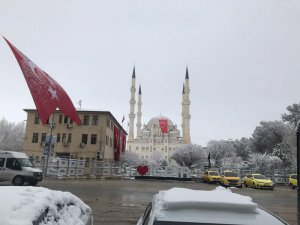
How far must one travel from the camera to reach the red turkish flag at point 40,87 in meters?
18.5

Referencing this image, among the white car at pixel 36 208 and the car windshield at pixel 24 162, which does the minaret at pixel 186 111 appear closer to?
the car windshield at pixel 24 162

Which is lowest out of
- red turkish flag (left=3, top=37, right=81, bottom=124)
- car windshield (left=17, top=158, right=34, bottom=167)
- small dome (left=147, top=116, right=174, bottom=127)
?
car windshield (left=17, top=158, right=34, bottom=167)

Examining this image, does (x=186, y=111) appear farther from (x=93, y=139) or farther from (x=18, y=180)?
(x=18, y=180)

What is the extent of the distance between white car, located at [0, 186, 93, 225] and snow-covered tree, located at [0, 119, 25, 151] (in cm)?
7264

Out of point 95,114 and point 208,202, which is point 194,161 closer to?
point 95,114

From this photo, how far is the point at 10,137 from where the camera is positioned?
73.2 m

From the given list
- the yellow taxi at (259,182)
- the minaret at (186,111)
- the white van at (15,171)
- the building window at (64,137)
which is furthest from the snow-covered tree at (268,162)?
the minaret at (186,111)

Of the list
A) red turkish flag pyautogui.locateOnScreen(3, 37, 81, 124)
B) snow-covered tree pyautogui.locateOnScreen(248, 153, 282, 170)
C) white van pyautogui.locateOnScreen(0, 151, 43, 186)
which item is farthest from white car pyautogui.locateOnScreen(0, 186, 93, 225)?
snow-covered tree pyautogui.locateOnScreen(248, 153, 282, 170)

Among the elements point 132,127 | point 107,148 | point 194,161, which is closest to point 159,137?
point 132,127

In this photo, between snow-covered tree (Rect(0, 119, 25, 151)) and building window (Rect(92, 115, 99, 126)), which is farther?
snow-covered tree (Rect(0, 119, 25, 151))

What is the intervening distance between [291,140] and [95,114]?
31450mm

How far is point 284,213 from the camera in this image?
41.7ft

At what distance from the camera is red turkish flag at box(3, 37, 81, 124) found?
18536mm

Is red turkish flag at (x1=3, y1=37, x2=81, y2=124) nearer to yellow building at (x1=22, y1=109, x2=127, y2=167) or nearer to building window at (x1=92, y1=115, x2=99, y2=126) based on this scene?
yellow building at (x1=22, y1=109, x2=127, y2=167)
